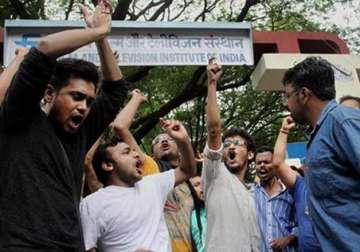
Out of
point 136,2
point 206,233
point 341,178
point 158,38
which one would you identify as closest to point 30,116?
point 341,178

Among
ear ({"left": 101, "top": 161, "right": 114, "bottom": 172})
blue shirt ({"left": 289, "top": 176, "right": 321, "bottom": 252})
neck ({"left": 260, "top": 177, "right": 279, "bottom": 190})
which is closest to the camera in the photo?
ear ({"left": 101, "top": 161, "right": 114, "bottom": 172})

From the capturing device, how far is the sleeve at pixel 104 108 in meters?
2.55

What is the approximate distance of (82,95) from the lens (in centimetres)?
233

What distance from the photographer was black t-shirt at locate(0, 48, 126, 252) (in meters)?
2.00

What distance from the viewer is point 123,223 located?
3068 millimetres

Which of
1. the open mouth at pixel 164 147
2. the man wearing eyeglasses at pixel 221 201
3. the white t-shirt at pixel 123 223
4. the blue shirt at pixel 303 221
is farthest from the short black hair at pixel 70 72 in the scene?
the open mouth at pixel 164 147

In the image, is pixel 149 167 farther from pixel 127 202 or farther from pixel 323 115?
pixel 323 115

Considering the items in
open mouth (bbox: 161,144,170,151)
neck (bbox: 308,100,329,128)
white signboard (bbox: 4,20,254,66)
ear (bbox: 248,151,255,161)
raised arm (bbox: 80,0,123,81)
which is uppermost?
white signboard (bbox: 4,20,254,66)

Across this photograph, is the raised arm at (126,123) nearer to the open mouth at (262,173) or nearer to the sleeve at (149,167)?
the sleeve at (149,167)

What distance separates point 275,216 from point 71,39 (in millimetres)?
2491

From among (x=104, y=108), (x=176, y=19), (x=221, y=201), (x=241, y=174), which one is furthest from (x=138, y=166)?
(x=176, y=19)

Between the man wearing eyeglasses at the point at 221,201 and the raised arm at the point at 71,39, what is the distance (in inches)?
48.1

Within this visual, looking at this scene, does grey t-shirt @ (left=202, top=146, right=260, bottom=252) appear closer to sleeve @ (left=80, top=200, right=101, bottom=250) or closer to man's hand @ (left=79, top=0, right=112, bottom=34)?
sleeve @ (left=80, top=200, right=101, bottom=250)

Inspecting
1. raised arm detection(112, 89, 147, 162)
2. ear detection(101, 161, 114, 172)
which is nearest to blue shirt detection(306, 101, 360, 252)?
ear detection(101, 161, 114, 172)
